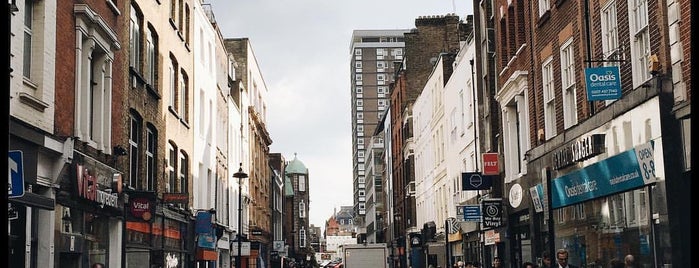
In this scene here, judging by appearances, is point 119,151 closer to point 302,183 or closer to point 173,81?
point 173,81

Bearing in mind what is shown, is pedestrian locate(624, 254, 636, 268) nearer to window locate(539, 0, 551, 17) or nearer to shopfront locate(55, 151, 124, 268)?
window locate(539, 0, 551, 17)

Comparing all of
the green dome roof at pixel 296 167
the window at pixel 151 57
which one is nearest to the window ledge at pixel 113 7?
the window at pixel 151 57

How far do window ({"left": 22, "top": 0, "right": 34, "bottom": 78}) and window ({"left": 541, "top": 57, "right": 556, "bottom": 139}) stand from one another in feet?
42.1

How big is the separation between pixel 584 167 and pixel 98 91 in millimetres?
10697

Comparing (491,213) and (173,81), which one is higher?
(173,81)

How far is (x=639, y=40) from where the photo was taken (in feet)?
53.2

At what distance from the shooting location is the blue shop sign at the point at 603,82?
55.1ft

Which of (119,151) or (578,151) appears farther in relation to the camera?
(119,151)

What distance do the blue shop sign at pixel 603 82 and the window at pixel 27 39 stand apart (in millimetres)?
9861

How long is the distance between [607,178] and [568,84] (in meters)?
3.84

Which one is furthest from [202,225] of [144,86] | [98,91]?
[98,91]

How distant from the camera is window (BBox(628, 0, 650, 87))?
15719mm

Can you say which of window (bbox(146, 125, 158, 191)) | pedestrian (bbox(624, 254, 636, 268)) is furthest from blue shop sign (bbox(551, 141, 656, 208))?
window (bbox(146, 125, 158, 191))

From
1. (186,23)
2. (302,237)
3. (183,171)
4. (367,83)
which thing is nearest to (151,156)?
(183,171)
